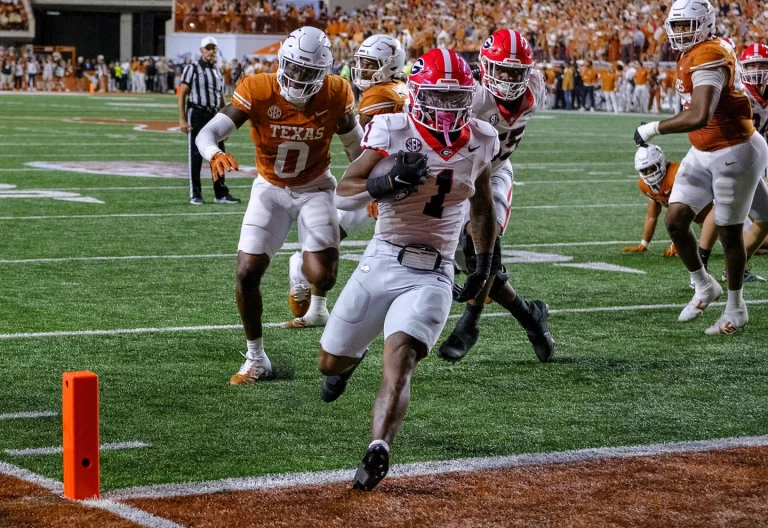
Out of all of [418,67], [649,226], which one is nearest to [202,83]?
[649,226]

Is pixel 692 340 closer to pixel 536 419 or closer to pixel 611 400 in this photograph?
pixel 611 400

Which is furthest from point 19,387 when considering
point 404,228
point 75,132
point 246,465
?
point 75,132

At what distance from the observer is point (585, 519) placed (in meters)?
3.92

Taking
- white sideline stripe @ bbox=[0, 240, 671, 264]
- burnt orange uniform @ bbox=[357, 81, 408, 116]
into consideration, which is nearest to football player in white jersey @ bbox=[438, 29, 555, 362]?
burnt orange uniform @ bbox=[357, 81, 408, 116]

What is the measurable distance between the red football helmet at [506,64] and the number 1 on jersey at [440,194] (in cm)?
183

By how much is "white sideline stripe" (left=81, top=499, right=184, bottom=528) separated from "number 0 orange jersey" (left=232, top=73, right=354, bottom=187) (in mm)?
2537

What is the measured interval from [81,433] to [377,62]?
3.66 m

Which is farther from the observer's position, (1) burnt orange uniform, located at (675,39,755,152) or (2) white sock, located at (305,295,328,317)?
(2) white sock, located at (305,295,328,317)

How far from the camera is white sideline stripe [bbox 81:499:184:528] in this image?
3.77m

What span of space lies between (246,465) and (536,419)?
51.9 inches

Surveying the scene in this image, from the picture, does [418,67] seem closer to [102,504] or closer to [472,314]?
[472,314]

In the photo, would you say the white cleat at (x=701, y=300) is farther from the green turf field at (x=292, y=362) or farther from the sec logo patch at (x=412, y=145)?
the sec logo patch at (x=412, y=145)

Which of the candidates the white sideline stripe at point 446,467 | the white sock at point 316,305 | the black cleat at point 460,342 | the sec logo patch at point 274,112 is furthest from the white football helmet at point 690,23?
the white sideline stripe at point 446,467

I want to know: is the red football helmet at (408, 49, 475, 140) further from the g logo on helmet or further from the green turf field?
the green turf field
